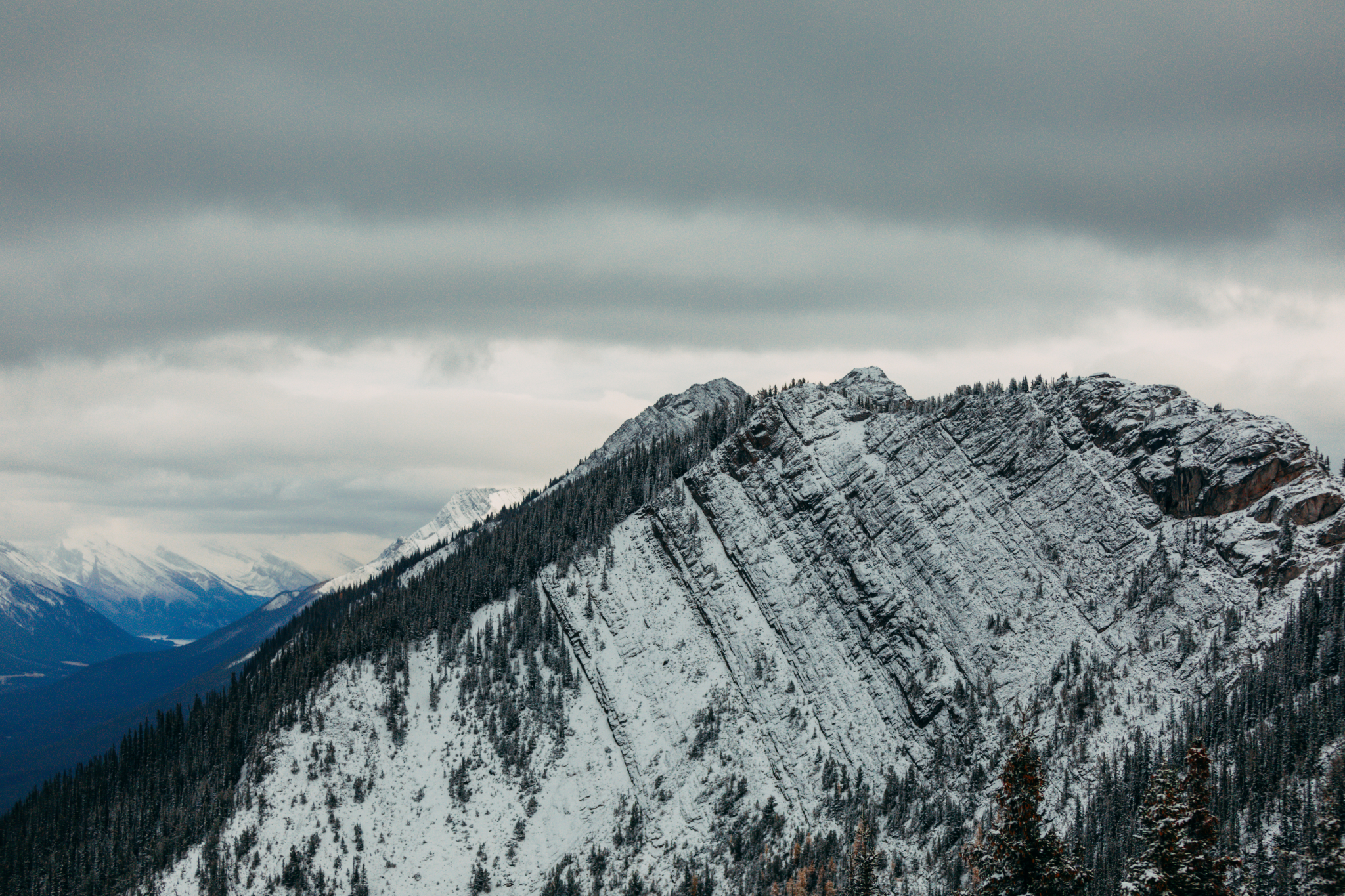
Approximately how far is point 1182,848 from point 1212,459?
13909 cm

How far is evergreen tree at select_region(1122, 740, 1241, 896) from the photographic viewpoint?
212 ft

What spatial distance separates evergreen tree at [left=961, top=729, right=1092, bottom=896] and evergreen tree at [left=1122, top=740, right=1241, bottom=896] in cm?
366

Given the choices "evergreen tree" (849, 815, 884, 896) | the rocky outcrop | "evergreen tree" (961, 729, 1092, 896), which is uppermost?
the rocky outcrop

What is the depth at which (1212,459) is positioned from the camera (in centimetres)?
18775

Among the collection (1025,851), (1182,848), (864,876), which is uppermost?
(1182,848)

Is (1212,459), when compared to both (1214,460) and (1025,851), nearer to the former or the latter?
(1214,460)

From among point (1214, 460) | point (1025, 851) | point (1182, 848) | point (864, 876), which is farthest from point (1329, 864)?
point (1214, 460)

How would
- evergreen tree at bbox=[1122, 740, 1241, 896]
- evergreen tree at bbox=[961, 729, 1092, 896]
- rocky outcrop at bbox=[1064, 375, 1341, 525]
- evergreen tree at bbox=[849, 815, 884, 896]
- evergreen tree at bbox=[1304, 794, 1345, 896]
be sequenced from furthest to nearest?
rocky outcrop at bbox=[1064, 375, 1341, 525] → evergreen tree at bbox=[849, 815, 884, 896] → evergreen tree at bbox=[1304, 794, 1345, 896] → evergreen tree at bbox=[961, 729, 1092, 896] → evergreen tree at bbox=[1122, 740, 1241, 896]

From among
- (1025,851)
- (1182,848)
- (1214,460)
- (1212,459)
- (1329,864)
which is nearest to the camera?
(1182,848)

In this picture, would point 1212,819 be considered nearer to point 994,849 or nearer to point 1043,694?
point 994,849

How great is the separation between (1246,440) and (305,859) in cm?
17680

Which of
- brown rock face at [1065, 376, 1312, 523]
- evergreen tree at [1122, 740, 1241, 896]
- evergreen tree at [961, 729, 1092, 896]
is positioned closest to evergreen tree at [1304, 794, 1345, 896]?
evergreen tree at [1122, 740, 1241, 896]

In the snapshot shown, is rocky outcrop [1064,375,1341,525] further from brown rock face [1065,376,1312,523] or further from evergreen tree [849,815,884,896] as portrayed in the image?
evergreen tree [849,815,884,896]

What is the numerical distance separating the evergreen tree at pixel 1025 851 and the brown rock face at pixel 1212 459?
134 m
